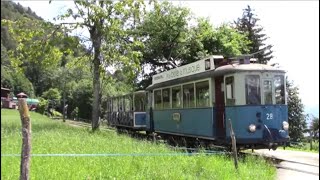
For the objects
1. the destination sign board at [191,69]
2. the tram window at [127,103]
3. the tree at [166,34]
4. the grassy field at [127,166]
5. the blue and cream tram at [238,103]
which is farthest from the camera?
the tree at [166,34]

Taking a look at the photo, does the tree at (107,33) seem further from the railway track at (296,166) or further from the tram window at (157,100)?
the railway track at (296,166)

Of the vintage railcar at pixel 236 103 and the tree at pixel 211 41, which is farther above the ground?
the tree at pixel 211 41

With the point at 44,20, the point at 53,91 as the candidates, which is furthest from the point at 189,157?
the point at 53,91

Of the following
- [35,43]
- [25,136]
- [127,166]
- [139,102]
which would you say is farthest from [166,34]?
[25,136]

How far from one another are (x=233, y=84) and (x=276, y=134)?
2.03 metres

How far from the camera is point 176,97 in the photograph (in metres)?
19.0

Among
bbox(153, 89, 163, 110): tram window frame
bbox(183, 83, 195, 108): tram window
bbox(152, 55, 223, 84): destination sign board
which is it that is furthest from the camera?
bbox(153, 89, 163, 110): tram window frame

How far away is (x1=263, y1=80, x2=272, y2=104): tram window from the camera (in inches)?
581

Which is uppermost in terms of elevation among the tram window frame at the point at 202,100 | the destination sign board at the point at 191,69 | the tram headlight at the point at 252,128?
the destination sign board at the point at 191,69

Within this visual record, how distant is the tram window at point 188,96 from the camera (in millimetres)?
17234

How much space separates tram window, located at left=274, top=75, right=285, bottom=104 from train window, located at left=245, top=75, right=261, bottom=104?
2.07 feet

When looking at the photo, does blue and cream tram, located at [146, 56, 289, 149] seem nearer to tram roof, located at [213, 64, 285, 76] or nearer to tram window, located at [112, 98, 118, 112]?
tram roof, located at [213, 64, 285, 76]

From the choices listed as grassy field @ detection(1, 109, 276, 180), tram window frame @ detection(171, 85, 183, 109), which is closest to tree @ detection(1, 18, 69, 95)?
tram window frame @ detection(171, 85, 183, 109)

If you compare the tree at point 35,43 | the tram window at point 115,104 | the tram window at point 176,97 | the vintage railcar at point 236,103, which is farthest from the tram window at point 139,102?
the vintage railcar at point 236,103
